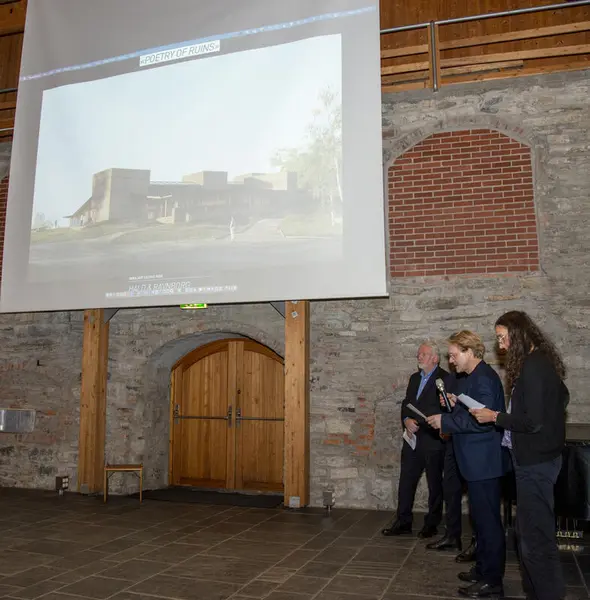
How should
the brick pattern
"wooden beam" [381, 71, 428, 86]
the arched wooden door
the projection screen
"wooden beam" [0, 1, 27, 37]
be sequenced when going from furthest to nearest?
"wooden beam" [0, 1, 27, 37] < the brick pattern < the arched wooden door < "wooden beam" [381, 71, 428, 86] < the projection screen

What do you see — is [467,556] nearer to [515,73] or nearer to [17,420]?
[515,73]

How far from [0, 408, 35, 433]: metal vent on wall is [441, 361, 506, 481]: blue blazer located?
5149 millimetres

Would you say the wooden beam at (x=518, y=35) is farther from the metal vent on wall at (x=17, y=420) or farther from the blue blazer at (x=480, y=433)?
the metal vent on wall at (x=17, y=420)

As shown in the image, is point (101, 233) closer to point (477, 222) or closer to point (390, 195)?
point (390, 195)

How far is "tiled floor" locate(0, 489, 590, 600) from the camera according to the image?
3.26 m

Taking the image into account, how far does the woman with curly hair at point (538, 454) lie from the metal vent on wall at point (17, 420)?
18.2 feet

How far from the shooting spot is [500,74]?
573 centimetres

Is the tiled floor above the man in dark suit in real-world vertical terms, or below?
below

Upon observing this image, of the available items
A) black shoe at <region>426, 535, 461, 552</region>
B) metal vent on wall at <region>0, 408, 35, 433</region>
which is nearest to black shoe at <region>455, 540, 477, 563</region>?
black shoe at <region>426, 535, 461, 552</region>

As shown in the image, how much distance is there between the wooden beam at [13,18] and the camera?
735cm

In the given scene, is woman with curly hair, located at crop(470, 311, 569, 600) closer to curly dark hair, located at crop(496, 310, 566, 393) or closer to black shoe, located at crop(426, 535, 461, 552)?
curly dark hair, located at crop(496, 310, 566, 393)

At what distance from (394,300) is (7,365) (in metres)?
4.60

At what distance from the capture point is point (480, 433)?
3086 millimetres

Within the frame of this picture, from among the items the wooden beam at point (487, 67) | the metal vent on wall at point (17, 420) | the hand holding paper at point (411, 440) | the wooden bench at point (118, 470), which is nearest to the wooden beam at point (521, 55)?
the wooden beam at point (487, 67)
